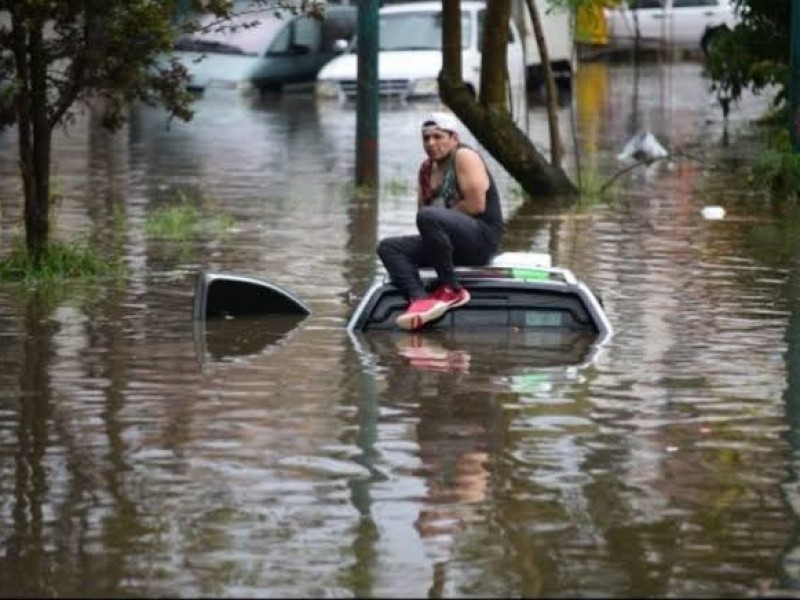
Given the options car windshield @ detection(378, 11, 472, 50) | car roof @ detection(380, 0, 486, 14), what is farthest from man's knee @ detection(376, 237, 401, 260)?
car windshield @ detection(378, 11, 472, 50)

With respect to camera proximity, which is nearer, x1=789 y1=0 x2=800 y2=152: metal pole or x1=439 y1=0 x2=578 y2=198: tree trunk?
x1=789 y1=0 x2=800 y2=152: metal pole

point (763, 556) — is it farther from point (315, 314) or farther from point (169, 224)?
point (169, 224)

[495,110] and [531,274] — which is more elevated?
[495,110]

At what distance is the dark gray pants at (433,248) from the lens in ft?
42.4

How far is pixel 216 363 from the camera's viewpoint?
12.2 m

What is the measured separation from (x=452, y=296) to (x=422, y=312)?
0.20m

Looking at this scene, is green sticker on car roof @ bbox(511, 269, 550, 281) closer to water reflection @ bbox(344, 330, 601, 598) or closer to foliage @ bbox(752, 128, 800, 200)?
water reflection @ bbox(344, 330, 601, 598)

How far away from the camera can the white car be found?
39344mm

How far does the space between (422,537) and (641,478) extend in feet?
4.44

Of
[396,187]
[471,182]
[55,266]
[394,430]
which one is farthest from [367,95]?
[394,430]

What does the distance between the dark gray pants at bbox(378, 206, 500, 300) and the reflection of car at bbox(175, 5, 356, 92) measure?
2903 centimetres

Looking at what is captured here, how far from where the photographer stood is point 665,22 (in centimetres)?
5531

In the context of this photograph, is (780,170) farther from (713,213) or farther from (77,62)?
(77,62)

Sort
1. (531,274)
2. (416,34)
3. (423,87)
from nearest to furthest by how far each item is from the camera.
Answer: (531,274)
(423,87)
(416,34)
